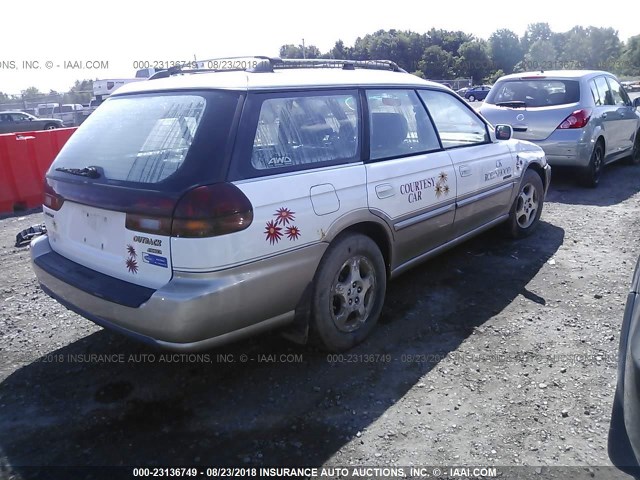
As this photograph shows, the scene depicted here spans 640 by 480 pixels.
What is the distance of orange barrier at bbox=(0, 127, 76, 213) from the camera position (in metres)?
7.43

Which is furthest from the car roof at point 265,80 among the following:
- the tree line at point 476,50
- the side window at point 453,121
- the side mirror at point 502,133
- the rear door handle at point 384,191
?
the tree line at point 476,50

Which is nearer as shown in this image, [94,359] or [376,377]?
[376,377]

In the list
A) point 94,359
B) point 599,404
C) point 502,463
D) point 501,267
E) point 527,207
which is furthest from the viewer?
point 527,207

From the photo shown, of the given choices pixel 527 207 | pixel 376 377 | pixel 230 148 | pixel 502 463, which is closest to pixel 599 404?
pixel 502 463

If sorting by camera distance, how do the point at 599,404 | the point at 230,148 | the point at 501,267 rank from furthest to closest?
1. the point at 501,267
2. the point at 599,404
3. the point at 230,148

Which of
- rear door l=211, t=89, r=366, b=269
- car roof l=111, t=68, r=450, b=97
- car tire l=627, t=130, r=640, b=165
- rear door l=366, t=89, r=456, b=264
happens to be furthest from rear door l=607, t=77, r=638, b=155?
rear door l=211, t=89, r=366, b=269

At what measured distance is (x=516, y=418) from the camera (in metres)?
2.80

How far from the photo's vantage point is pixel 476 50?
92.2 metres

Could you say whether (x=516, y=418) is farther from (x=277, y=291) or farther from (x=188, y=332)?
(x=188, y=332)

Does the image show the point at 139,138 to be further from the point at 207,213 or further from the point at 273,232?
the point at 273,232

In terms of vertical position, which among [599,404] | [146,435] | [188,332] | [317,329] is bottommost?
[599,404]

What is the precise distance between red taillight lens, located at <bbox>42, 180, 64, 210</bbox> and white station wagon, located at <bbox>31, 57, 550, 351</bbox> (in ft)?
0.06

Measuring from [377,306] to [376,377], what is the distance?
0.62 metres

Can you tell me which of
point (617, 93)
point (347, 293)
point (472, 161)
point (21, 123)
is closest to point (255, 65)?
point (347, 293)
